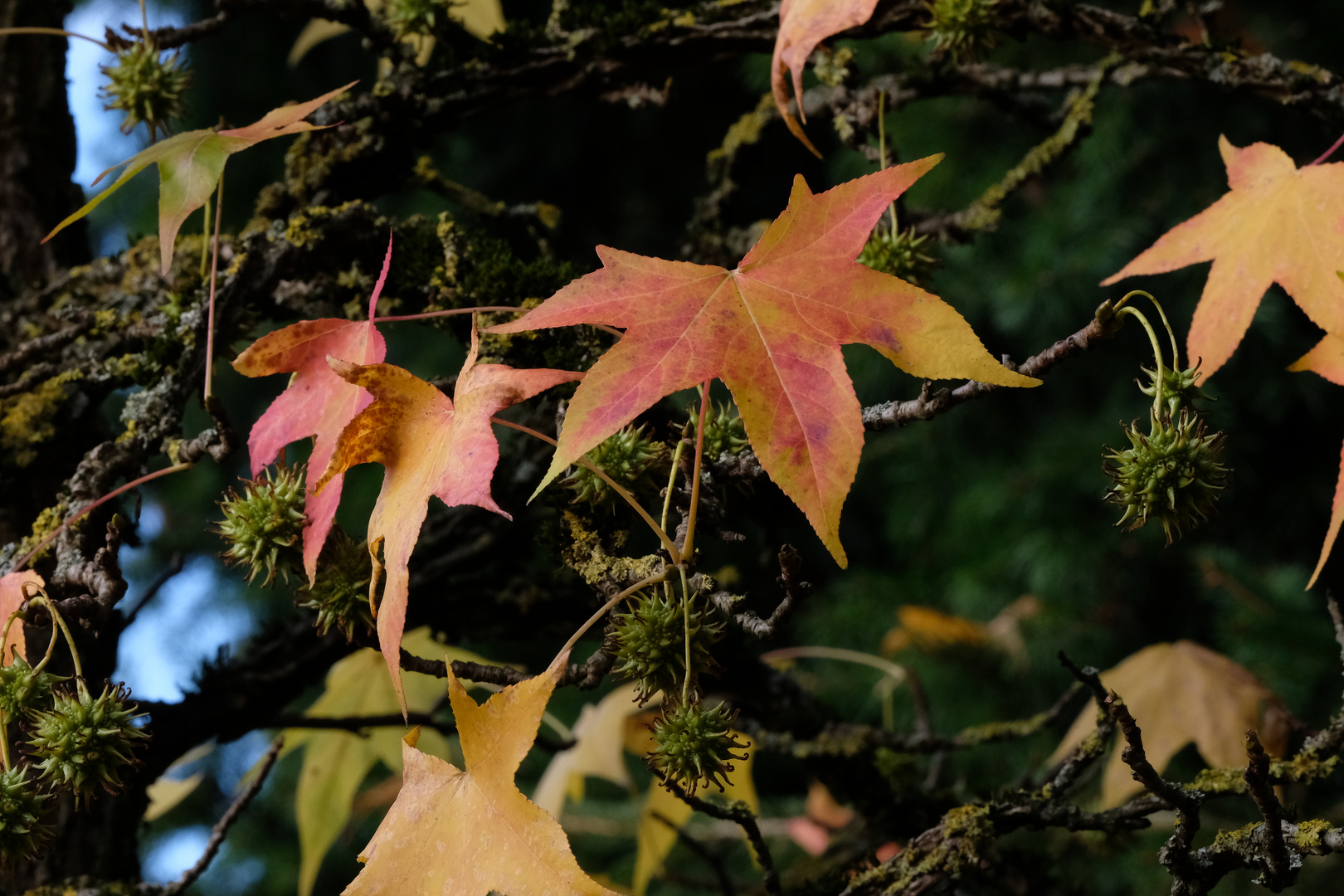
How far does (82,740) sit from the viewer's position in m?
0.41

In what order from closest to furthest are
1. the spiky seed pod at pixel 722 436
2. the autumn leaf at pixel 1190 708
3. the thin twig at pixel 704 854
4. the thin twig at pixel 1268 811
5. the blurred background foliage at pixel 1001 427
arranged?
the thin twig at pixel 1268 811
the spiky seed pod at pixel 722 436
the thin twig at pixel 704 854
the autumn leaf at pixel 1190 708
the blurred background foliage at pixel 1001 427

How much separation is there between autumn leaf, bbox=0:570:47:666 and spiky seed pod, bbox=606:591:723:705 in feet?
0.92

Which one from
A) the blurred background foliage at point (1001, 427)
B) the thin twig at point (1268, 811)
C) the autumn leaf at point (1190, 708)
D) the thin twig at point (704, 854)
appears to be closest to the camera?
the thin twig at point (1268, 811)

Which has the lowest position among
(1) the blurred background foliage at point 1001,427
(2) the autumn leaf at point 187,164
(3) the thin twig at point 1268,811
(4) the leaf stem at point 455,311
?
(1) the blurred background foliage at point 1001,427

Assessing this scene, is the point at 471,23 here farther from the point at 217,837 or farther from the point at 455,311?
the point at 217,837

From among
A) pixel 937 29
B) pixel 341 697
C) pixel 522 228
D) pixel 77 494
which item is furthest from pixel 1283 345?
pixel 77 494

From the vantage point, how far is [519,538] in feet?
2.47

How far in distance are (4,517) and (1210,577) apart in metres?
1.40

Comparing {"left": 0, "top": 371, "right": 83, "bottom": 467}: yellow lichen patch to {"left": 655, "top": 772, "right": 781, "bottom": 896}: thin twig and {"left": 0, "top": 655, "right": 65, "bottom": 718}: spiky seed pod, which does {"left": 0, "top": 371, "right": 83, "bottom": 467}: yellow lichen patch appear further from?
{"left": 655, "top": 772, "right": 781, "bottom": 896}: thin twig

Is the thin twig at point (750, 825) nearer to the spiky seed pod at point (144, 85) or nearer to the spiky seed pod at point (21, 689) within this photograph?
the spiky seed pod at point (21, 689)

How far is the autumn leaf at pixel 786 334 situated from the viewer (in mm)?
369

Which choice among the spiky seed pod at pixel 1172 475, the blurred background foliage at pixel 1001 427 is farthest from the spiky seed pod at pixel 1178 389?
the blurred background foliage at pixel 1001 427

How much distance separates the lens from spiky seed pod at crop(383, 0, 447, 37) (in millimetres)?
672

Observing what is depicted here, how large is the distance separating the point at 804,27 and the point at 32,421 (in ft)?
1.81
